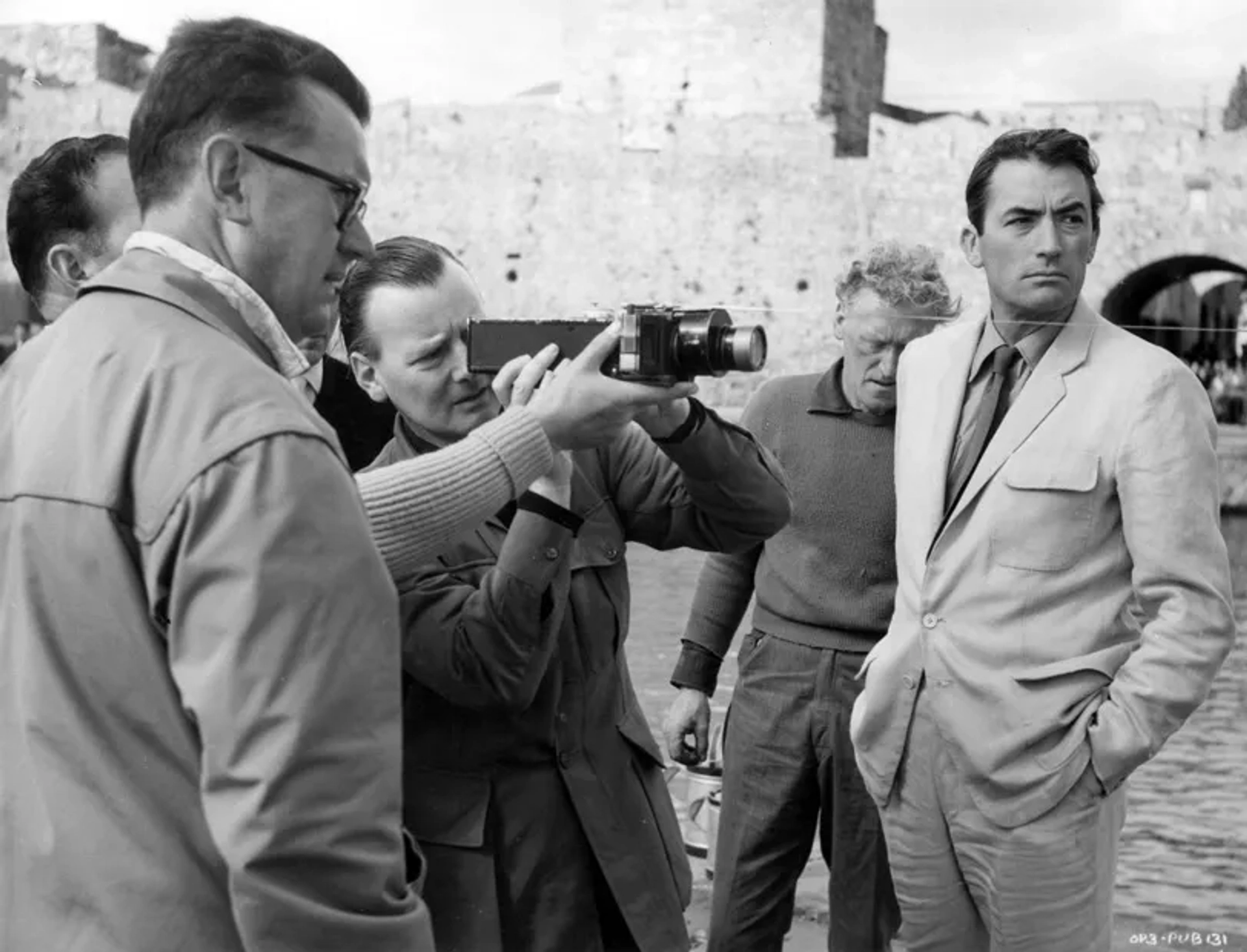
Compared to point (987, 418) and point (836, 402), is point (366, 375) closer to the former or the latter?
point (987, 418)

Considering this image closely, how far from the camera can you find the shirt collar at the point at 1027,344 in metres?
2.65

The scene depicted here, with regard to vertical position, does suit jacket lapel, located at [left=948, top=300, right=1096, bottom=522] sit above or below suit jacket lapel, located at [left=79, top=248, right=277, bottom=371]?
below

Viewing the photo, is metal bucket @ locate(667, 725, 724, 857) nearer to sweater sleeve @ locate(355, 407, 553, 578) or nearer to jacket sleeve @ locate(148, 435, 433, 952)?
sweater sleeve @ locate(355, 407, 553, 578)

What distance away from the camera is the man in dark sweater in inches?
128

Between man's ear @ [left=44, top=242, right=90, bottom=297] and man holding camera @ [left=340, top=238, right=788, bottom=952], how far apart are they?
63 centimetres

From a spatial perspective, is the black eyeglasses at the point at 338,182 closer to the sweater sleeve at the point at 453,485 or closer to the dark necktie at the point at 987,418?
the sweater sleeve at the point at 453,485

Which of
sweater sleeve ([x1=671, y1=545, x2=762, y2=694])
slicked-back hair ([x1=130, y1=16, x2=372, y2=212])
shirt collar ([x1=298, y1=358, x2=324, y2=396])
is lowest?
sweater sleeve ([x1=671, y1=545, x2=762, y2=694])

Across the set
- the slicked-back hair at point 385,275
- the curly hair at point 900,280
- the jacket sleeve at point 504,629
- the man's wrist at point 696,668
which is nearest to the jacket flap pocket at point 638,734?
the jacket sleeve at point 504,629

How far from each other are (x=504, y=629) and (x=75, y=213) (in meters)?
1.21

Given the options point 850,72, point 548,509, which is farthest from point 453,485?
point 850,72

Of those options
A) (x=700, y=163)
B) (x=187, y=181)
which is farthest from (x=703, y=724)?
(x=700, y=163)

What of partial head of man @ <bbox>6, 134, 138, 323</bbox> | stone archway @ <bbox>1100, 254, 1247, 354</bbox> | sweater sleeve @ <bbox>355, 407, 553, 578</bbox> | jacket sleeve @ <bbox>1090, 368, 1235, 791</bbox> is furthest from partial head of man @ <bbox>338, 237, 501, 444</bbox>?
stone archway @ <bbox>1100, 254, 1247, 354</bbox>

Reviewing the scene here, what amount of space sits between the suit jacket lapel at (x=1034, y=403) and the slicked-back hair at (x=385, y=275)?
0.90m

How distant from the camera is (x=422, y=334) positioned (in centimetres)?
226
